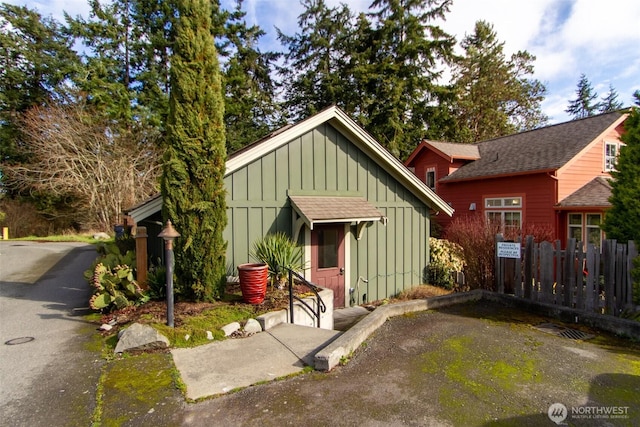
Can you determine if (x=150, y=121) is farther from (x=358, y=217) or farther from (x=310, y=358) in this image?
(x=310, y=358)

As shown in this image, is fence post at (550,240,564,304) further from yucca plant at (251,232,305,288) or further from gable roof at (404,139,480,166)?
gable roof at (404,139,480,166)

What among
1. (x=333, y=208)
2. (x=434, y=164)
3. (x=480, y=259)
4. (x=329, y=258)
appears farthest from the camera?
(x=434, y=164)

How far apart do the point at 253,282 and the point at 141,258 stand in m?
2.49

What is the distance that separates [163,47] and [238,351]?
28.4 metres

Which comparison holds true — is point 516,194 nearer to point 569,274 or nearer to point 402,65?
point 569,274

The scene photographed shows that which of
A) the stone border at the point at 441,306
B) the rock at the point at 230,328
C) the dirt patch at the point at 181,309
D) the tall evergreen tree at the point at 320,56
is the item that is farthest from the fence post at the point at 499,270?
the tall evergreen tree at the point at 320,56

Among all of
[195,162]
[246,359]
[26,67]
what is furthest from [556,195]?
[26,67]

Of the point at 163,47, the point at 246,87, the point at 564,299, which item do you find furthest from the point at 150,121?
the point at 564,299

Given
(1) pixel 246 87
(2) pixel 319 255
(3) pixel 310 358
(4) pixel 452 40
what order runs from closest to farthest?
(3) pixel 310 358 < (2) pixel 319 255 < (4) pixel 452 40 < (1) pixel 246 87

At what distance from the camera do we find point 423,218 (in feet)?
34.6

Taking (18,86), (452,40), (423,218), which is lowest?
(423,218)

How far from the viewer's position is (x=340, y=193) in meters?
9.09

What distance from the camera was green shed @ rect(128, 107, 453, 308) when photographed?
7.80 m

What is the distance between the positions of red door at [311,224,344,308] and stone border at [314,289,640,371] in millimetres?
2597
